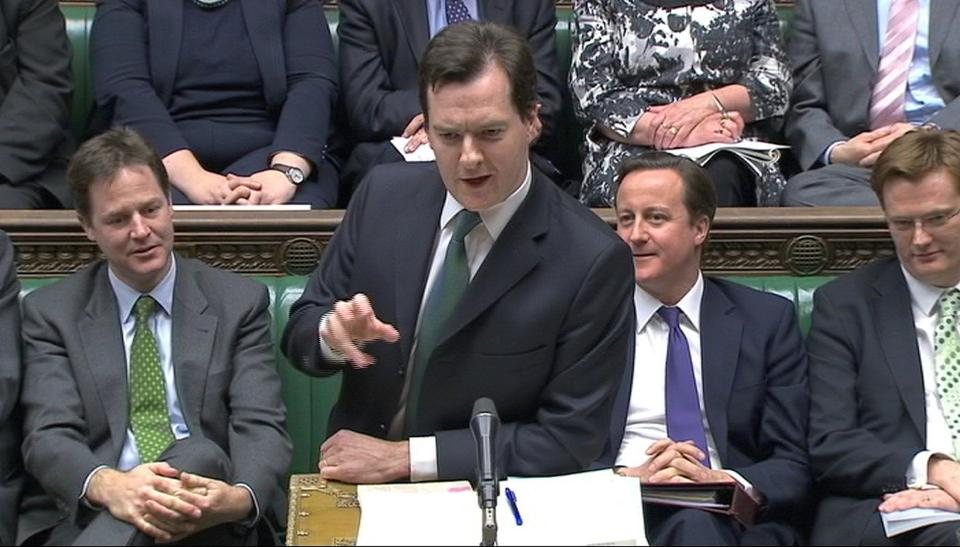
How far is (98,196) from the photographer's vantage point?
3277mm

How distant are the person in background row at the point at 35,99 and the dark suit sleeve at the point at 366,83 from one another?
2.40ft

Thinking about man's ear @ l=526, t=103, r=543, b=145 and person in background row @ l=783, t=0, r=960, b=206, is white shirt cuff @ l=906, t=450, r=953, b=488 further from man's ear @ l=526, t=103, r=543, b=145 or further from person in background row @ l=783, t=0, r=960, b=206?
person in background row @ l=783, t=0, r=960, b=206

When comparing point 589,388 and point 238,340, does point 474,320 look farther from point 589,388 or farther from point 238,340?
point 238,340

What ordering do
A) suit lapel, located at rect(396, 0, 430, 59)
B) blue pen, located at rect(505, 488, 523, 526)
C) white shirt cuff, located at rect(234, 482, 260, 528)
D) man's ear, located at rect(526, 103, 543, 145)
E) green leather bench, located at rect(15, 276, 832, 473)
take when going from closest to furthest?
1. blue pen, located at rect(505, 488, 523, 526)
2. man's ear, located at rect(526, 103, 543, 145)
3. white shirt cuff, located at rect(234, 482, 260, 528)
4. green leather bench, located at rect(15, 276, 832, 473)
5. suit lapel, located at rect(396, 0, 430, 59)

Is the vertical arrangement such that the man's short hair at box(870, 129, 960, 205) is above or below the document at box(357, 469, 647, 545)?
above

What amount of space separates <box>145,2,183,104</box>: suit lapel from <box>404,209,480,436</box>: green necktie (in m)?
1.59

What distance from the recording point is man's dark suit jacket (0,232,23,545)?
10.4ft

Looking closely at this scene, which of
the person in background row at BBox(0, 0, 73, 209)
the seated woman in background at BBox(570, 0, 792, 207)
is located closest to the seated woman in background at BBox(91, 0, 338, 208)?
the person in background row at BBox(0, 0, 73, 209)

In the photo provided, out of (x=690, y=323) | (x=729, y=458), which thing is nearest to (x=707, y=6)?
(x=690, y=323)

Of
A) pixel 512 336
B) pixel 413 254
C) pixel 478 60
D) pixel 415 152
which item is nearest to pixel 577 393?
pixel 512 336

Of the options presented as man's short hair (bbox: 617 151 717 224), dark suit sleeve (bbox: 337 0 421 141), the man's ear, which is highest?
dark suit sleeve (bbox: 337 0 421 141)

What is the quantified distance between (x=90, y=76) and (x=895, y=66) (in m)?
2.20

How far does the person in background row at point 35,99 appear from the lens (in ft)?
13.7

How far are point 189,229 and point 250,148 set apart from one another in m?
0.58
